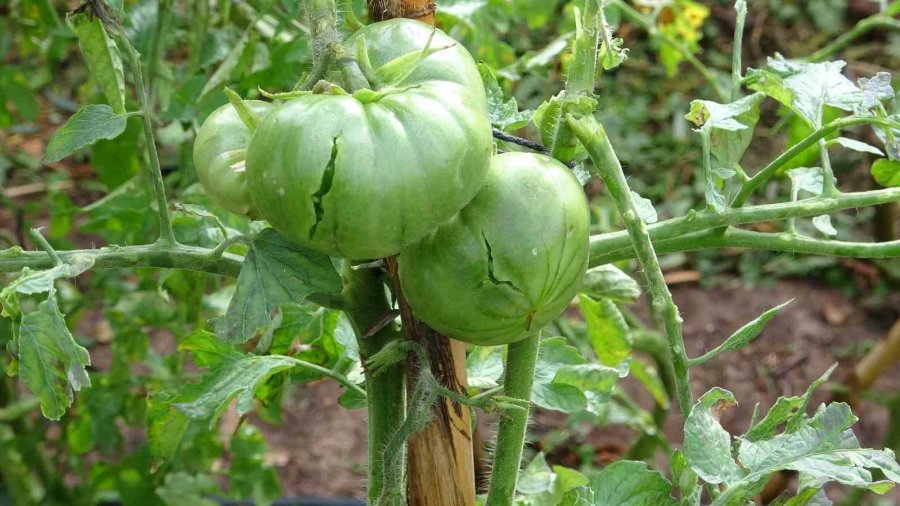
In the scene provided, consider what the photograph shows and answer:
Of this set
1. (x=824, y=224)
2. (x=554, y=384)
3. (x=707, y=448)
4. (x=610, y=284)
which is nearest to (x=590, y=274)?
(x=610, y=284)

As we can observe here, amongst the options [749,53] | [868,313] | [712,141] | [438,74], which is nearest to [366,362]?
[438,74]

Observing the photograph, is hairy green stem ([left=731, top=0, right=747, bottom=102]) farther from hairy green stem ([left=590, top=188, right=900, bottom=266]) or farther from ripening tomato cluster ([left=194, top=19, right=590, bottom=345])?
ripening tomato cluster ([left=194, top=19, right=590, bottom=345])

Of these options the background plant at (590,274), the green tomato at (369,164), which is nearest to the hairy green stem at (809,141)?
the background plant at (590,274)

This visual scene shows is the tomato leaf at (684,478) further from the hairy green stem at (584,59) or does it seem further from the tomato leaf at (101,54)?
the tomato leaf at (101,54)

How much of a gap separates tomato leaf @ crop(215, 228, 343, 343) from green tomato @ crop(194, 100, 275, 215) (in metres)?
0.04

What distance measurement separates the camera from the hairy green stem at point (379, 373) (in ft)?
2.94

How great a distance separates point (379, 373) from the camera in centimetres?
89

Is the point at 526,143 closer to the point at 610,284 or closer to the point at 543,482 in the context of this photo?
the point at 610,284

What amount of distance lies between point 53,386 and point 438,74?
1.27 feet

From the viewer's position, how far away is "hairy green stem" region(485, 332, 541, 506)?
833 millimetres

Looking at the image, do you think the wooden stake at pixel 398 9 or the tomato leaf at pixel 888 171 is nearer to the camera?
the wooden stake at pixel 398 9

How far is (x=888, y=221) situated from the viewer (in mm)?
2834

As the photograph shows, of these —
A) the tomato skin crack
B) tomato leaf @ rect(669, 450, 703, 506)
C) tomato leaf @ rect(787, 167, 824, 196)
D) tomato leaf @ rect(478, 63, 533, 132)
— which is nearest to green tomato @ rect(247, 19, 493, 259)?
the tomato skin crack

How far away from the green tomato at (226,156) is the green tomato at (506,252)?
0.14 m
